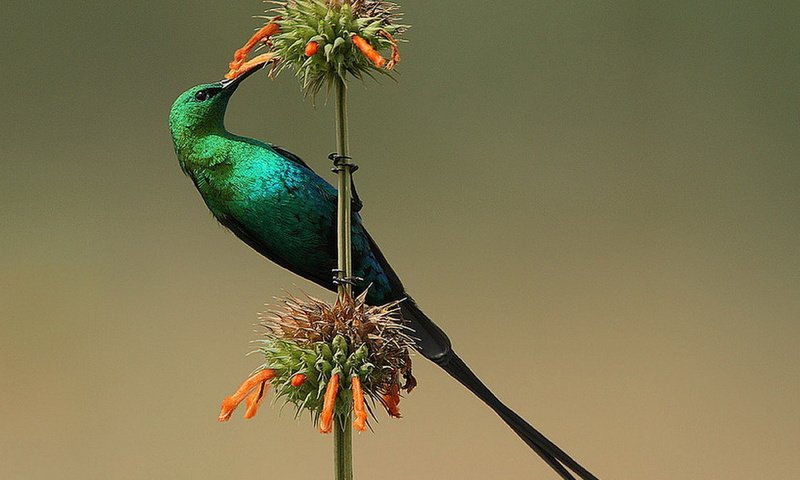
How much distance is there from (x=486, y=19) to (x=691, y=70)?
1.39 feet

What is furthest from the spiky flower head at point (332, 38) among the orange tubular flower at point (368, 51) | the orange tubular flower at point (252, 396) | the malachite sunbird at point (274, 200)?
the orange tubular flower at point (252, 396)

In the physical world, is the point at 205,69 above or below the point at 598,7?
below

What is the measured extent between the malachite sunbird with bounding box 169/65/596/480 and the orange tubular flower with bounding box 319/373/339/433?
0.59 feet

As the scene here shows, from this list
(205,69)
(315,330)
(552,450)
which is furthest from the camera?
(205,69)

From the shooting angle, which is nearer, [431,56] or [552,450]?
[552,450]

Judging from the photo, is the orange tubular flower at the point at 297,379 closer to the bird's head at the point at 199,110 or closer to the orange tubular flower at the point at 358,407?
the orange tubular flower at the point at 358,407

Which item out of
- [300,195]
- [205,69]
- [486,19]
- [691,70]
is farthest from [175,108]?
[691,70]

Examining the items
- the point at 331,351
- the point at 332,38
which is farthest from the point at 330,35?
the point at 331,351

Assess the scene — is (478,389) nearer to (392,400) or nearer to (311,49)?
(392,400)

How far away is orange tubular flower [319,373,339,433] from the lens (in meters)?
0.69

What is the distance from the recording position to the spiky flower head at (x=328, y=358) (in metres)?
0.74

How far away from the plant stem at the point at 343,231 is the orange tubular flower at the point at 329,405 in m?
0.03

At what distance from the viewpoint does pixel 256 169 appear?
2.93 feet

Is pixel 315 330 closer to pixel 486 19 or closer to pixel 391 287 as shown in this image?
pixel 391 287
